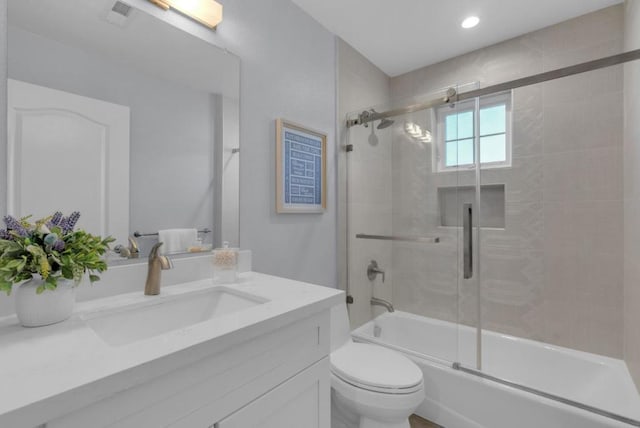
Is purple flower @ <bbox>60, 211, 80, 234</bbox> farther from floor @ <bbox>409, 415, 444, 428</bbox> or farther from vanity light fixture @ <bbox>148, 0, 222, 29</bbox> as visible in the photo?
floor @ <bbox>409, 415, 444, 428</bbox>

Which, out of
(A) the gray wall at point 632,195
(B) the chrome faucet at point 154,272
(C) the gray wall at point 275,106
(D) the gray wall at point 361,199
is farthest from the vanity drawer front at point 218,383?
(A) the gray wall at point 632,195

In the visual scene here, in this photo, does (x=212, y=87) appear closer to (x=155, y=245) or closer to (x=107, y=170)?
(x=107, y=170)

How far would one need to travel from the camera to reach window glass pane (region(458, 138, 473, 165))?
182cm

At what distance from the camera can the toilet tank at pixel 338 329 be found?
1.67 meters

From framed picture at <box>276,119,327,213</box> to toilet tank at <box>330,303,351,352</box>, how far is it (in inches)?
23.8

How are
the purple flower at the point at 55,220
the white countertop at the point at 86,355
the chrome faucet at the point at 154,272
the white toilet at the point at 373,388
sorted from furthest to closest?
1. the white toilet at the point at 373,388
2. the chrome faucet at the point at 154,272
3. the purple flower at the point at 55,220
4. the white countertop at the point at 86,355

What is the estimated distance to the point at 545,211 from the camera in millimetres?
2059

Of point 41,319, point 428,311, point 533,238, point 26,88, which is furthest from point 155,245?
point 533,238

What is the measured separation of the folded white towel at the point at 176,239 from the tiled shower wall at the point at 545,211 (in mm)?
1376

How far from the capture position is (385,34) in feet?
6.92

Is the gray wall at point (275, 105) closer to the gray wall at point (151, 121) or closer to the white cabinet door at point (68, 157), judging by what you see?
the gray wall at point (151, 121)

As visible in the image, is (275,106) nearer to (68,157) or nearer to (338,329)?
(68,157)

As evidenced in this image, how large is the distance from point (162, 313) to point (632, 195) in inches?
90.9

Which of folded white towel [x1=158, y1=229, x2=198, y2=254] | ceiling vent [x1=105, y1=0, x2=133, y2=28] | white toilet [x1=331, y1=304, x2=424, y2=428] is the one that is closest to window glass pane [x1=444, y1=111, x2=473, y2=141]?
white toilet [x1=331, y1=304, x2=424, y2=428]
